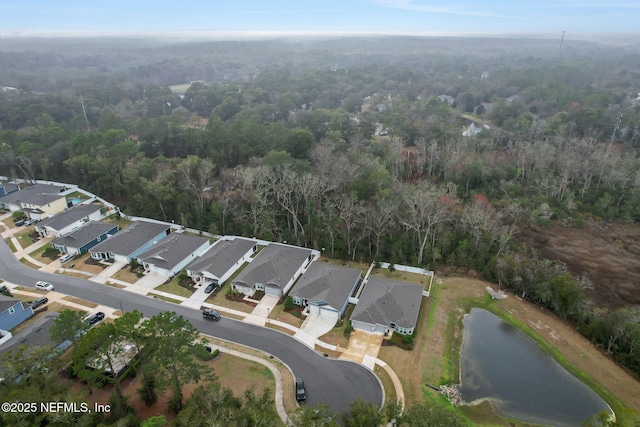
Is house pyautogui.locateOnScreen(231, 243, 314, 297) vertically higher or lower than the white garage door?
higher

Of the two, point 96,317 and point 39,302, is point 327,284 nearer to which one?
point 96,317

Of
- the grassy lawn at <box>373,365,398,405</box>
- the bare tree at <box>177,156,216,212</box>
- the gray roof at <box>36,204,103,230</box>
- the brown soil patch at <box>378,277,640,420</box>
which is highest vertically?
the bare tree at <box>177,156,216,212</box>

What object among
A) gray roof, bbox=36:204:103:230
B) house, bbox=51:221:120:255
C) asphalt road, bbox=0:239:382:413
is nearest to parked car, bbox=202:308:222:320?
asphalt road, bbox=0:239:382:413

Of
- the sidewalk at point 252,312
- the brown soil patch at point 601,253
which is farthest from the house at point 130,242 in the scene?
the brown soil patch at point 601,253

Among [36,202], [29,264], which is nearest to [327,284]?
[29,264]

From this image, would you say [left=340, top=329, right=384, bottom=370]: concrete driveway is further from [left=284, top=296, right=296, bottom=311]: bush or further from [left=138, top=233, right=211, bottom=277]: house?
[left=138, top=233, right=211, bottom=277]: house

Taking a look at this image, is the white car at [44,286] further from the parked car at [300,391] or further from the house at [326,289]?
the parked car at [300,391]

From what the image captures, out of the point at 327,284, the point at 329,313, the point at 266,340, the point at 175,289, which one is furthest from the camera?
the point at 175,289
